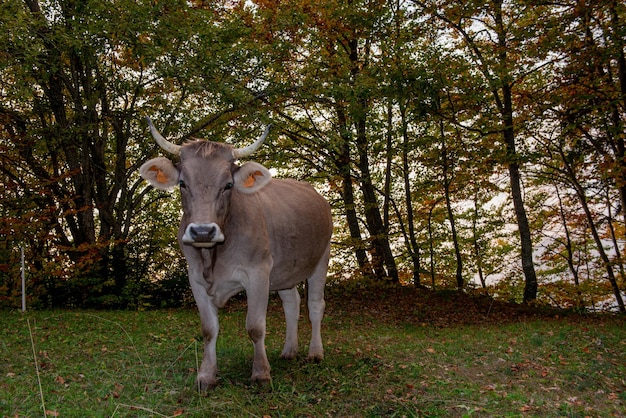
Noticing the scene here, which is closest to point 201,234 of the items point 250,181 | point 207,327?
point 250,181

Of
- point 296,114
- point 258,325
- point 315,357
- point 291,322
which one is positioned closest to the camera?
point 258,325

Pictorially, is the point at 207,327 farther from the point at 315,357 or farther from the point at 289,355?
the point at 315,357

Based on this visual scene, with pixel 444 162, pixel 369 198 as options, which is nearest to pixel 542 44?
pixel 444 162

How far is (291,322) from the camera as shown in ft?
23.5

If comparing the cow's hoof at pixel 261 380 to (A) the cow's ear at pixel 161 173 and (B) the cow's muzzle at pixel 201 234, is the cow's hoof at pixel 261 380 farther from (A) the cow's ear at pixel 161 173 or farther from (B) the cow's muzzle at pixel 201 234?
(A) the cow's ear at pixel 161 173

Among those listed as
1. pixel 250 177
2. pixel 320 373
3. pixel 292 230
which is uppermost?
pixel 250 177

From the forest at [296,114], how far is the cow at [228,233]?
5.25 meters

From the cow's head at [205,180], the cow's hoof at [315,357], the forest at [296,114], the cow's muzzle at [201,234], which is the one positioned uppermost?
the forest at [296,114]

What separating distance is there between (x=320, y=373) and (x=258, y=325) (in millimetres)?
1066

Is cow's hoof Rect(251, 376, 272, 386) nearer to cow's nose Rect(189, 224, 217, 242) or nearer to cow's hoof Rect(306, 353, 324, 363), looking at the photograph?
cow's hoof Rect(306, 353, 324, 363)

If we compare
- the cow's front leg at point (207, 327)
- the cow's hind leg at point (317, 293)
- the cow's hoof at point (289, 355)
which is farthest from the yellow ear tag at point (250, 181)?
the cow's hoof at point (289, 355)

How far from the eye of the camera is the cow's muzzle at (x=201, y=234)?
4809 mm

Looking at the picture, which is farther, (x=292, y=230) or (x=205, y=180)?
(x=292, y=230)

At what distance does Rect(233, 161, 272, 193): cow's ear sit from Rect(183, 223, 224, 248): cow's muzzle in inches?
32.9
